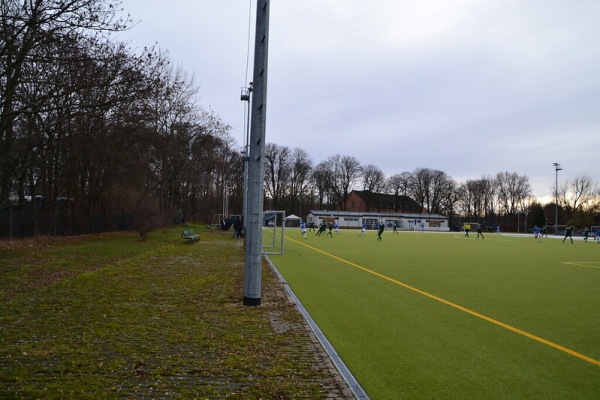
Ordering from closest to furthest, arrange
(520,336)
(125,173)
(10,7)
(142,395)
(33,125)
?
(142,395)
(520,336)
(10,7)
(33,125)
(125,173)

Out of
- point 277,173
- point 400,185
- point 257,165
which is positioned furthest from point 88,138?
point 400,185

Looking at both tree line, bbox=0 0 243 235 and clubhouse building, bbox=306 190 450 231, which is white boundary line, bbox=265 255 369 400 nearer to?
tree line, bbox=0 0 243 235

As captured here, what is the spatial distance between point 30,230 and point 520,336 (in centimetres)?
2465

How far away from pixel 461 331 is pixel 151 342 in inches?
178

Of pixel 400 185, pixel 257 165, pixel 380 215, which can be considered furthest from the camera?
pixel 400 185

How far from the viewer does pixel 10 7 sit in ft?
50.1

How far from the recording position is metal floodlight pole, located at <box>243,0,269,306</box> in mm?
8930

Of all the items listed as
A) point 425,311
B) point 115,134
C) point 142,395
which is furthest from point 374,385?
point 115,134

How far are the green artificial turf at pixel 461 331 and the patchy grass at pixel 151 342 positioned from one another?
67cm

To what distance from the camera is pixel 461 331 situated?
721cm

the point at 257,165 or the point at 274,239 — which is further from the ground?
the point at 257,165

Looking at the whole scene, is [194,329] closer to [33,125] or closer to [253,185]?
[253,185]

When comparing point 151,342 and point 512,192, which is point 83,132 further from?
point 512,192

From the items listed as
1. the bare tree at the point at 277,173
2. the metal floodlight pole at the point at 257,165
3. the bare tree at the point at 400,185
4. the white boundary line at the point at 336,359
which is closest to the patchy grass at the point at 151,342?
the white boundary line at the point at 336,359
